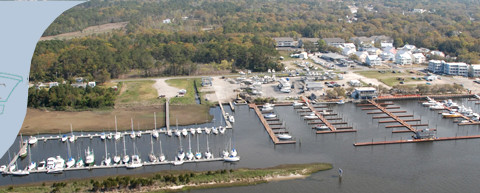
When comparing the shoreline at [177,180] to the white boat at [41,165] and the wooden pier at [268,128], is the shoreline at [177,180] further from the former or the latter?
the wooden pier at [268,128]

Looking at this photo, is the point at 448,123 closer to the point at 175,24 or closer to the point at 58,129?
the point at 58,129

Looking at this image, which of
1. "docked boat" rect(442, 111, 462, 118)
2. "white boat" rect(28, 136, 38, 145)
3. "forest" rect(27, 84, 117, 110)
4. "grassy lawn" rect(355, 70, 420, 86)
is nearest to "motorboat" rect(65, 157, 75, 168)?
"white boat" rect(28, 136, 38, 145)

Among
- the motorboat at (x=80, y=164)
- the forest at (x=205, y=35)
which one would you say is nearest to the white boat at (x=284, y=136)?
the motorboat at (x=80, y=164)

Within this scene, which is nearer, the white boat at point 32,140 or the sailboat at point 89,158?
the sailboat at point 89,158

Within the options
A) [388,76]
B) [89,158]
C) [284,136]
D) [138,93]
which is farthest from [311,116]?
[388,76]

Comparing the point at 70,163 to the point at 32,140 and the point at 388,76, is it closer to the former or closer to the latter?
the point at 32,140

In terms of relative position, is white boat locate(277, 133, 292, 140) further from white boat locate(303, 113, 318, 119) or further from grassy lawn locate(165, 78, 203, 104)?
grassy lawn locate(165, 78, 203, 104)

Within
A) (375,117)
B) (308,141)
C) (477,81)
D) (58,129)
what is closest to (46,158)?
(58,129)

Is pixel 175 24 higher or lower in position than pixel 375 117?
higher
